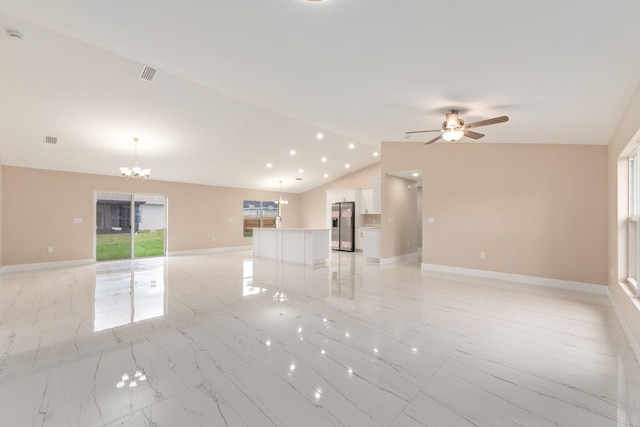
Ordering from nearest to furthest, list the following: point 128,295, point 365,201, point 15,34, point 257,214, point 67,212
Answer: point 15,34, point 128,295, point 67,212, point 365,201, point 257,214

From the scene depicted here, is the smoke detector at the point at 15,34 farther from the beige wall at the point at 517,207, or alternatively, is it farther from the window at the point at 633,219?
the window at the point at 633,219

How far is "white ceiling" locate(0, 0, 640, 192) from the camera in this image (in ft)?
6.84

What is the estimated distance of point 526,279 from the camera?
5188 mm

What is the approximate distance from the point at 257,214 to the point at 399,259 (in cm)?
616

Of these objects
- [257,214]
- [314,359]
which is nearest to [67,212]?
[257,214]

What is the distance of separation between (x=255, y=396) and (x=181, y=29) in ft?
10.4

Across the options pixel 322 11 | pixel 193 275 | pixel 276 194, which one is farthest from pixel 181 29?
pixel 276 194

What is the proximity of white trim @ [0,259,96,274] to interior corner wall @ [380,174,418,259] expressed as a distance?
7.78m

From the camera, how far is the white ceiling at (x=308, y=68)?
2.09 m

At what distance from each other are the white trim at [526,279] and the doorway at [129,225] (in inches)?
313

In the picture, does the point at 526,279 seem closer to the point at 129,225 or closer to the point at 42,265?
the point at 129,225

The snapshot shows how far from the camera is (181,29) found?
2.63m

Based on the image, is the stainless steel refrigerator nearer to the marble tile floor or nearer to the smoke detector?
the marble tile floor

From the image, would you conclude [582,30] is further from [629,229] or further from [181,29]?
[181,29]
